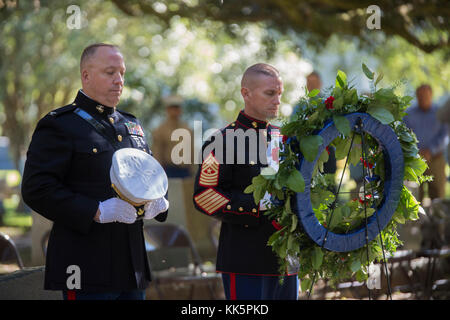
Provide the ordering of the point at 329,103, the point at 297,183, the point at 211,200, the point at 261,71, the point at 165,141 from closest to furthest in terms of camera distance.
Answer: the point at 297,183, the point at 329,103, the point at 211,200, the point at 261,71, the point at 165,141

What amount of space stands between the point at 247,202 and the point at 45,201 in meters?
1.02

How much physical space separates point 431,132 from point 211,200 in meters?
6.04

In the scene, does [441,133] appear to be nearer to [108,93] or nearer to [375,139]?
[375,139]

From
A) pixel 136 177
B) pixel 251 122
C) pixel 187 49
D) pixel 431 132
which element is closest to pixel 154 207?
pixel 136 177

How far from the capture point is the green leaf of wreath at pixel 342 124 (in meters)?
2.99

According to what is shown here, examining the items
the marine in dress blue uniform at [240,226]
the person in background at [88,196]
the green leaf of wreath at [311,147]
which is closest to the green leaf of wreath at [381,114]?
the green leaf of wreath at [311,147]

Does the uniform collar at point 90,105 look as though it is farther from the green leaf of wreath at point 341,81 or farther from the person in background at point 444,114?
the person in background at point 444,114

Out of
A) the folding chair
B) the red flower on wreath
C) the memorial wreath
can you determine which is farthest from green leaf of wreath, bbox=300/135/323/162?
the folding chair

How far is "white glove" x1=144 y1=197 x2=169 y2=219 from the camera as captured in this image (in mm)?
3145

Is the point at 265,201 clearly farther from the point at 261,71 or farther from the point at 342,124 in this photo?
the point at 261,71

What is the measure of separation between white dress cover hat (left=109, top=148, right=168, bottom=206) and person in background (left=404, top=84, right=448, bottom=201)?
6.19 m

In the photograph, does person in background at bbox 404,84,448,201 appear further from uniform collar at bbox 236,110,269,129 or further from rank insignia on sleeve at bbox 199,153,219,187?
rank insignia on sleeve at bbox 199,153,219,187

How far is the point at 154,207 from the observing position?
3.17 meters
